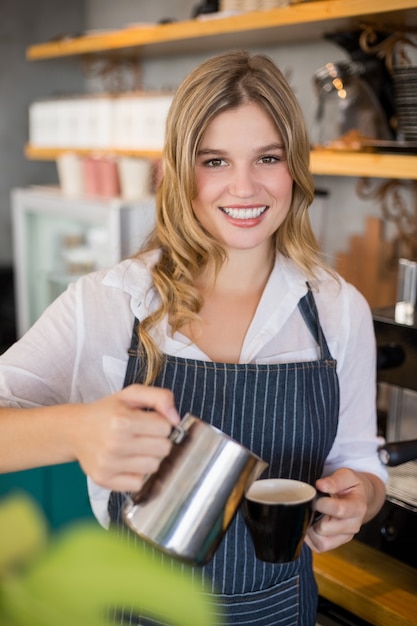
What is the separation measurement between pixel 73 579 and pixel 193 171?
0.90 m

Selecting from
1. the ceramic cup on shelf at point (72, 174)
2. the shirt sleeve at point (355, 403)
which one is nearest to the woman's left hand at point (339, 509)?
the shirt sleeve at point (355, 403)

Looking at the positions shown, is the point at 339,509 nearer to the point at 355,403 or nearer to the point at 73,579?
the point at 355,403

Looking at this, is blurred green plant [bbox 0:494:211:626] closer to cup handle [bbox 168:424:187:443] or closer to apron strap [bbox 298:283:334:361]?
cup handle [bbox 168:424:187:443]

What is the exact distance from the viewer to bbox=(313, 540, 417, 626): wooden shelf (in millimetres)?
1235

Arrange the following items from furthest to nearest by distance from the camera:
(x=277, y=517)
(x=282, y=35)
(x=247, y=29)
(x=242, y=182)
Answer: (x=282, y=35), (x=247, y=29), (x=242, y=182), (x=277, y=517)

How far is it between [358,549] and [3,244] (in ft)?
8.93

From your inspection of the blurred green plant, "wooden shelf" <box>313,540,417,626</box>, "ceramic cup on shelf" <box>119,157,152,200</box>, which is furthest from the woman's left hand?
"ceramic cup on shelf" <box>119,157,152,200</box>

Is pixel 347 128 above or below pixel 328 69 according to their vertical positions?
below

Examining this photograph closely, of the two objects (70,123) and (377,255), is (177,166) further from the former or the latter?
(70,123)

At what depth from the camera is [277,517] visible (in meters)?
0.87

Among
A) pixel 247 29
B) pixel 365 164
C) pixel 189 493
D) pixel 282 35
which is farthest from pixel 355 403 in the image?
pixel 282 35

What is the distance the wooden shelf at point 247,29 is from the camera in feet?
5.51

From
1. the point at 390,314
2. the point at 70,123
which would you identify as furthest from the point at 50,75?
the point at 390,314

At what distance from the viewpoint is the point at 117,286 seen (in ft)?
3.83
